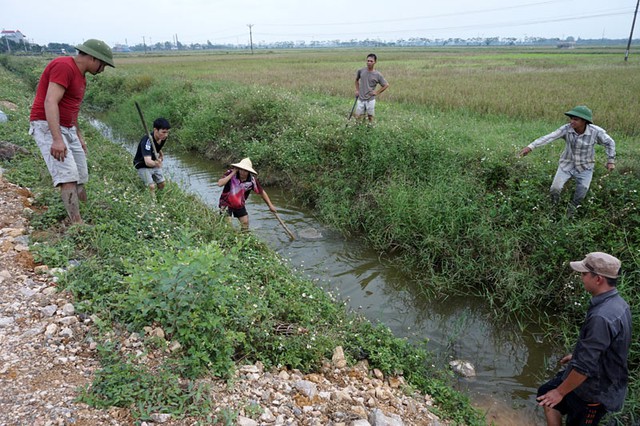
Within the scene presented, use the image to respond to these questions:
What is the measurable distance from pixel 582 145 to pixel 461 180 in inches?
70.6

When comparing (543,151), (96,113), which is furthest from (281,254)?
(96,113)

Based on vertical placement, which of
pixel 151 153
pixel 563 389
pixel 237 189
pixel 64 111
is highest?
pixel 64 111

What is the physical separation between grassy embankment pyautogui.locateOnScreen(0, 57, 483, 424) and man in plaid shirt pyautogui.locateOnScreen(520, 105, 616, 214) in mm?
3415

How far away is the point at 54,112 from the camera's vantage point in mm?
3818

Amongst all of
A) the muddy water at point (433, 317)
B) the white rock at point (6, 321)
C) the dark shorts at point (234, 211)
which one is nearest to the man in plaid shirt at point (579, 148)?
the muddy water at point (433, 317)

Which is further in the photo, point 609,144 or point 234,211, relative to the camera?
point 234,211

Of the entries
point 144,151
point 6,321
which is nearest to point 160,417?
point 6,321

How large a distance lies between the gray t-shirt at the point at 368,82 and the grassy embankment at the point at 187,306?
516cm

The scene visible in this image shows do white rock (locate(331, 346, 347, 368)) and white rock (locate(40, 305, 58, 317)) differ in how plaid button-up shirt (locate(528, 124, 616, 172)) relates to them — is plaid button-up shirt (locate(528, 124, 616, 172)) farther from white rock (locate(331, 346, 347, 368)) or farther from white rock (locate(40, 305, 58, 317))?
white rock (locate(40, 305, 58, 317))

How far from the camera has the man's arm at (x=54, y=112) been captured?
3.80 metres

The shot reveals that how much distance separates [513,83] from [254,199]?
1230 centimetres

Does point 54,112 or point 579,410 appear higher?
point 54,112

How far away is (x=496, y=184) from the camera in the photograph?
6.69m

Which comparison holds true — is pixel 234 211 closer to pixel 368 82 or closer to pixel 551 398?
pixel 551 398
